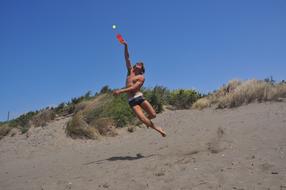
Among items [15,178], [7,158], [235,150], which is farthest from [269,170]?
[7,158]

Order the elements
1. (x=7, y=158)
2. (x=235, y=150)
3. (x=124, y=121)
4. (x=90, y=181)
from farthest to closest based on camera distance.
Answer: (x=124, y=121)
(x=7, y=158)
(x=235, y=150)
(x=90, y=181)

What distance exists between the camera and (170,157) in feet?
26.0

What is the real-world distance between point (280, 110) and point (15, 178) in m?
7.62

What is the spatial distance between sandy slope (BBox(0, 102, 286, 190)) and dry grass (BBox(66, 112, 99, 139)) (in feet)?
1.00

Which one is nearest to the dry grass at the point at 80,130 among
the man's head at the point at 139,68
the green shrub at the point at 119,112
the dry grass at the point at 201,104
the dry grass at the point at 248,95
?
the green shrub at the point at 119,112

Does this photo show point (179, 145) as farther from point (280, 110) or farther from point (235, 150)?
point (280, 110)

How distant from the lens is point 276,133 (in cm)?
881

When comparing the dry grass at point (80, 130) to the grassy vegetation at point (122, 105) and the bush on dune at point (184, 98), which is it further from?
the bush on dune at point (184, 98)

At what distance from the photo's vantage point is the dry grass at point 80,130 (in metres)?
12.8

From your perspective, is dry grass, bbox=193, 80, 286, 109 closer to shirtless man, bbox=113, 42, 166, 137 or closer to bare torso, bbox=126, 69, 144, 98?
shirtless man, bbox=113, 42, 166, 137

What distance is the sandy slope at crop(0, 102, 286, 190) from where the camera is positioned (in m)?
6.22

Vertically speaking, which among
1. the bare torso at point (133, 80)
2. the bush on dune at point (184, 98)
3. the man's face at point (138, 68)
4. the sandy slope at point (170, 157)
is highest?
the bush on dune at point (184, 98)

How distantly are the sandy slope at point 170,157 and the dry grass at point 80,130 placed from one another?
304 mm

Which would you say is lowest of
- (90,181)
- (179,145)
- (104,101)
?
(90,181)
